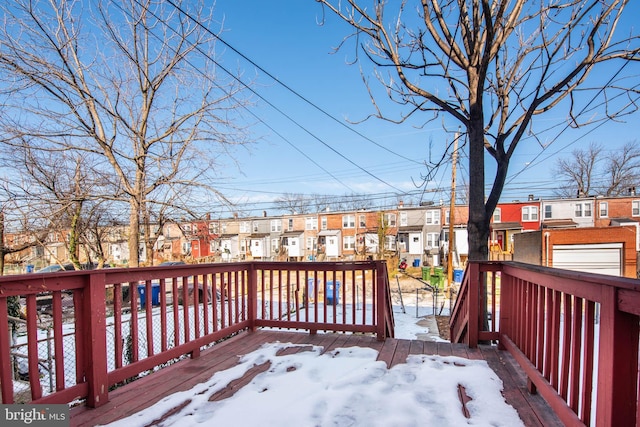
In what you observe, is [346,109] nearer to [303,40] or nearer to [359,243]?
[303,40]

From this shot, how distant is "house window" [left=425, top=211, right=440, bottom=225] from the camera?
2767cm

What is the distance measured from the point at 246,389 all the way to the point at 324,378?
582 mm

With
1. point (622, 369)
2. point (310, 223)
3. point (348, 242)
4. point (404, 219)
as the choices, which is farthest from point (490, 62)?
point (310, 223)

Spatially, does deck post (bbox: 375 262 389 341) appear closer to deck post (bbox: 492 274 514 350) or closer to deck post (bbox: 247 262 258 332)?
deck post (bbox: 492 274 514 350)

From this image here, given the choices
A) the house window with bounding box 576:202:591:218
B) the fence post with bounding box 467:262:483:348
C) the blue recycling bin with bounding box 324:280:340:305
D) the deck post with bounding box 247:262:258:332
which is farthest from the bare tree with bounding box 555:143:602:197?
the deck post with bounding box 247:262:258:332

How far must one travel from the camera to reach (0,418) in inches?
67.7

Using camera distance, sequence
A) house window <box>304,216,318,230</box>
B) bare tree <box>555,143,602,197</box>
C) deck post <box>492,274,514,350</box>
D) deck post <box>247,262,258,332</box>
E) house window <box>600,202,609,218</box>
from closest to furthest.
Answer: deck post <box>492,274,514,350</box> → deck post <box>247,262,258,332</box> → house window <box>600,202,609,218</box> → bare tree <box>555,143,602,197</box> → house window <box>304,216,318,230</box>

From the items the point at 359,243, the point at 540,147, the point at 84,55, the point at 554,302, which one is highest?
the point at 84,55

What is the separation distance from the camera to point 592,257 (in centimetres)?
1241

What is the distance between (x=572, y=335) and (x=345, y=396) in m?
1.37

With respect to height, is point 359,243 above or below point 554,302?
below

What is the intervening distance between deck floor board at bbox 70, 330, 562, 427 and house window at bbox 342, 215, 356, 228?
2655cm

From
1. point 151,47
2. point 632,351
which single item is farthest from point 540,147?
point 151,47

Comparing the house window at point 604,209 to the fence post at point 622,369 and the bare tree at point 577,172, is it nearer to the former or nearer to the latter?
the bare tree at point 577,172
